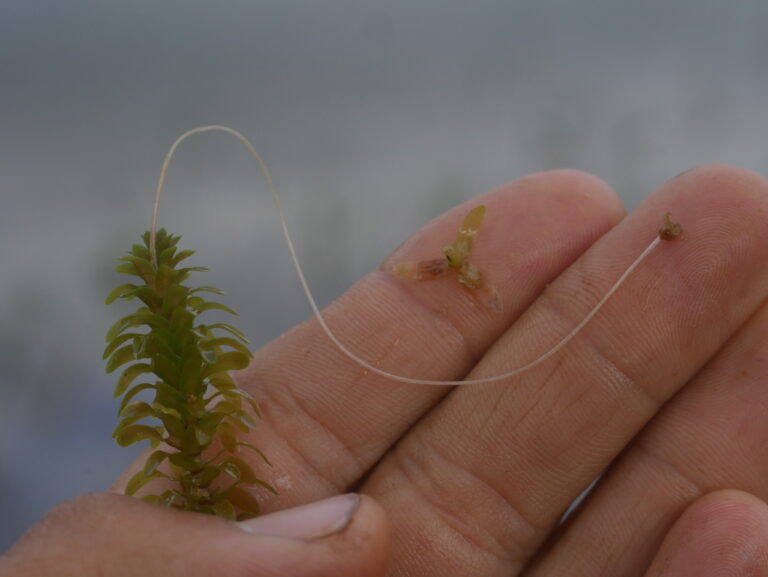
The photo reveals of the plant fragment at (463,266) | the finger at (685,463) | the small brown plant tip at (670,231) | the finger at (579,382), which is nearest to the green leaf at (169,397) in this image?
the finger at (579,382)

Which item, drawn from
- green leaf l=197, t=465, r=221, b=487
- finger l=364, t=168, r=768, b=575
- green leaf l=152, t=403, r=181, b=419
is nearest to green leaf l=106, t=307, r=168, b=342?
green leaf l=152, t=403, r=181, b=419

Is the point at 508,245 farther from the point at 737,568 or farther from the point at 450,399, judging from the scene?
the point at 737,568

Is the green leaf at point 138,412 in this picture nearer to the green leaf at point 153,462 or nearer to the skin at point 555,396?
the green leaf at point 153,462

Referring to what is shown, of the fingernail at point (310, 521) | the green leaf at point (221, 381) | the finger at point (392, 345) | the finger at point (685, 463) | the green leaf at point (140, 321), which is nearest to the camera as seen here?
the fingernail at point (310, 521)

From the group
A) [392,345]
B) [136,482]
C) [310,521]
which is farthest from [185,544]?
[392,345]

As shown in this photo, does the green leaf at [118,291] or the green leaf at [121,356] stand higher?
the green leaf at [118,291]

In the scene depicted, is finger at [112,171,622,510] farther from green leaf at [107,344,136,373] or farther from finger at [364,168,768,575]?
green leaf at [107,344,136,373]

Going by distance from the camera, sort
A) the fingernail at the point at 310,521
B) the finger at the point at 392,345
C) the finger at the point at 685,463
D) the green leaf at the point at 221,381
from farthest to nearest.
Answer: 1. the finger at the point at 392,345
2. the finger at the point at 685,463
3. the green leaf at the point at 221,381
4. the fingernail at the point at 310,521

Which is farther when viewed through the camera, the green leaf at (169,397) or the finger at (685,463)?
the finger at (685,463)

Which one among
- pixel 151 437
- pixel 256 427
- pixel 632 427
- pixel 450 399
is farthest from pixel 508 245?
pixel 151 437
